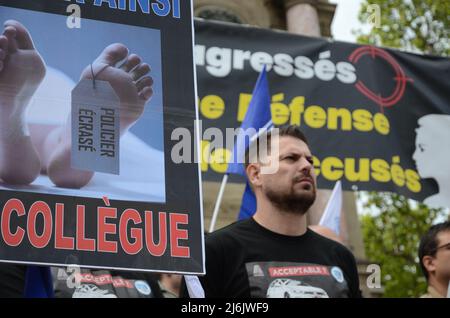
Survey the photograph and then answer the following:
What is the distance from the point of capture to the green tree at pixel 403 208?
2161cm

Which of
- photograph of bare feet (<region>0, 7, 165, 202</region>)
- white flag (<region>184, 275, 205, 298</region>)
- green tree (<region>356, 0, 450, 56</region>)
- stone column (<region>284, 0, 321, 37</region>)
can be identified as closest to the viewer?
photograph of bare feet (<region>0, 7, 165, 202</region>)

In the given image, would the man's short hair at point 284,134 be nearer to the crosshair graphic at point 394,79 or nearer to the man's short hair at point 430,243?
the man's short hair at point 430,243

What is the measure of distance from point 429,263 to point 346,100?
422 centimetres

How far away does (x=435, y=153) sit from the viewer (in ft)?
30.2

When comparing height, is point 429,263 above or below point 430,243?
below

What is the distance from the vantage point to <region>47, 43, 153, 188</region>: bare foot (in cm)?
390

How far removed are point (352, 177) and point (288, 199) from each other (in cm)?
439

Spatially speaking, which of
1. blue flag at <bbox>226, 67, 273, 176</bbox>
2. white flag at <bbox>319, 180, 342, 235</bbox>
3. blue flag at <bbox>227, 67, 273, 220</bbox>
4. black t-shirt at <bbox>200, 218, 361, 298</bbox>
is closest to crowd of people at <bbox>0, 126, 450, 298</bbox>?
black t-shirt at <bbox>200, 218, 361, 298</bbox>

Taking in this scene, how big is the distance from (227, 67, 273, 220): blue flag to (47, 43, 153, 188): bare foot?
2.13 meters

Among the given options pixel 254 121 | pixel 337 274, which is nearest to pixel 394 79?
pixel 254 121

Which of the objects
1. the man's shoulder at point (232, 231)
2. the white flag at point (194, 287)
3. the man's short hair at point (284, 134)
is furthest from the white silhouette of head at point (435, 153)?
the white flag at point (194, 287)

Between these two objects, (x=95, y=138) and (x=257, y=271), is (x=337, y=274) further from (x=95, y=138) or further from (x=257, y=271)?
(x=95, y=138)

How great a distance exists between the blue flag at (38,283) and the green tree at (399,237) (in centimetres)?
1809

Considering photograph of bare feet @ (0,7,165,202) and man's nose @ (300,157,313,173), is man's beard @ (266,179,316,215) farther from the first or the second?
photograph of bare feet @ (0,7,165,202)
